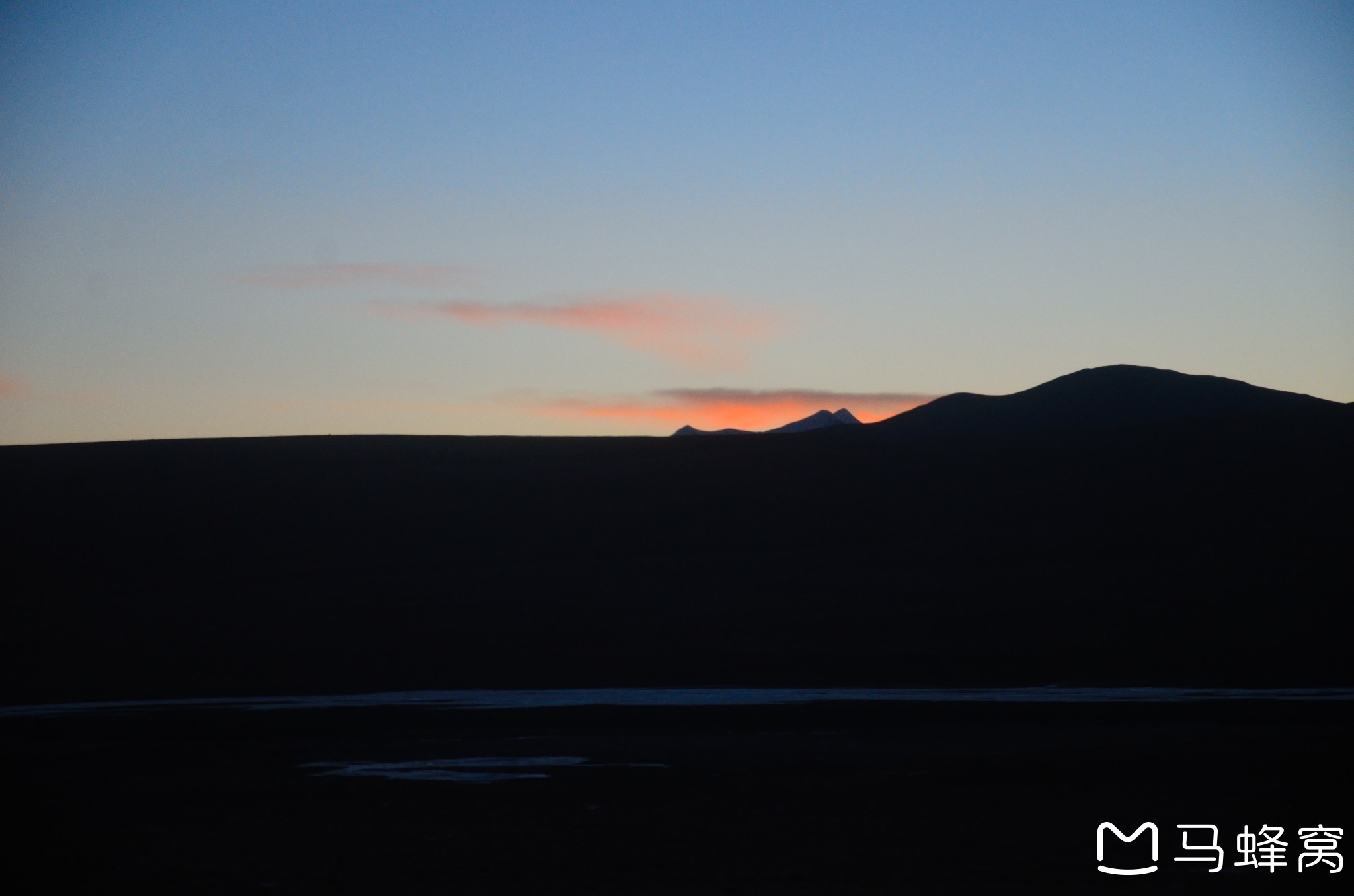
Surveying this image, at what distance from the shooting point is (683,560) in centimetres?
2895

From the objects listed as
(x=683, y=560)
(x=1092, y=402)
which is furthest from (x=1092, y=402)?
(x=683, y=560)

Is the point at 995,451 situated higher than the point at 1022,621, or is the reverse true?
the point at 995,451

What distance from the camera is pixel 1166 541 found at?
92.6ft

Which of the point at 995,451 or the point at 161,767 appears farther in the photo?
the point at 995,451

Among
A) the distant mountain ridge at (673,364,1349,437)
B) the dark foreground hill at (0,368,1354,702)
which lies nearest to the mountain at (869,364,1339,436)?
the distant mountain ridge at (673,364,1349,437)

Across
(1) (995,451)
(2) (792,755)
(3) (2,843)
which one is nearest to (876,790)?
(2) (792,755)

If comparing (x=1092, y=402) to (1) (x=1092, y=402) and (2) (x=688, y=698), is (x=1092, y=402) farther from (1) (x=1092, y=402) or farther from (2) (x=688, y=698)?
(2) (x=688, y=698)

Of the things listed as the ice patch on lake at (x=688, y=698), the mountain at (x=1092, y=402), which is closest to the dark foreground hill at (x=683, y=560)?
the ice patch on lake at (x=688, y=698)

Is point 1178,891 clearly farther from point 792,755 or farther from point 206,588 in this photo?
point 206,588

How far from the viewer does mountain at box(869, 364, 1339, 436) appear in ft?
244

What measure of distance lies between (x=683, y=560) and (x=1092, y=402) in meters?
54.1

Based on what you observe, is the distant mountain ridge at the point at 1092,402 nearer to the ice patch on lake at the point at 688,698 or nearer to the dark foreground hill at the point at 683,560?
the dark foreground hill at the point at 683,560

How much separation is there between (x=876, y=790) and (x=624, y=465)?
31102 mm

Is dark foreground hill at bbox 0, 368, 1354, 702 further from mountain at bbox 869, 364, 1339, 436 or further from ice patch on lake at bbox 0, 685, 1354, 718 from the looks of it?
mountain at bbox 869, 364, 1339, 436
